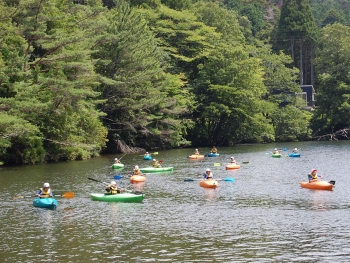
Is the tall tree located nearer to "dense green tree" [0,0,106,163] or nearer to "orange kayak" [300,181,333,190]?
"dense green tree" [0,0,106,163]

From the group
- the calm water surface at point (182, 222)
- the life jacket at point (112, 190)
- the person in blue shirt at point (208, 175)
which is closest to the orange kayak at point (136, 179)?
the calm water surface at point (182, 222)

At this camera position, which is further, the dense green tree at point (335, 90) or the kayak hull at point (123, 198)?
the dense green tree at point (335, 90)

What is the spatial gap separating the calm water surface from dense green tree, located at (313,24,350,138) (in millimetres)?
40942

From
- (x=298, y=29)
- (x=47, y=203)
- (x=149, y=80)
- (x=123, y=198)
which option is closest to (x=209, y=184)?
(x=123, y=198)

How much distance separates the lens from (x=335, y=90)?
256 feet

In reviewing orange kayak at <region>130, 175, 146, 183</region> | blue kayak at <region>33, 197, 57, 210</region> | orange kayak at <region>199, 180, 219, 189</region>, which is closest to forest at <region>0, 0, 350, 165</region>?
orange kayak at <region>130, 175, 146, 183</region>

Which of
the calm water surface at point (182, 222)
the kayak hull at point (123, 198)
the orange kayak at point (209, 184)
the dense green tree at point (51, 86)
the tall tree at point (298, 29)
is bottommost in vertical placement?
the calm water surface at point (182, 222)

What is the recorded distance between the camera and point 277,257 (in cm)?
1802

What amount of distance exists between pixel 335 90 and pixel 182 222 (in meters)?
58.9

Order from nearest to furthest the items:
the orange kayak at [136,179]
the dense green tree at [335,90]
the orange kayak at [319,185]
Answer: the orange kayak at [319,185]
the orange kayak at [136,179]
the dense green tree at [335,90]

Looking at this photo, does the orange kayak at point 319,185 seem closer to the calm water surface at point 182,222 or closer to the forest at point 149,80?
the calm water surface at point 182,222

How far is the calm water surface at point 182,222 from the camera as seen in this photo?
1869 centimetres

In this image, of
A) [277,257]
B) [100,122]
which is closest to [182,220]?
[277,257]

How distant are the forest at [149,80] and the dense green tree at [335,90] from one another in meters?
0.14
